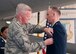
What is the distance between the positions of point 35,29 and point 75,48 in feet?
Answer: 8.88

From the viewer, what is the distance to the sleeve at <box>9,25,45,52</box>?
2.04 m

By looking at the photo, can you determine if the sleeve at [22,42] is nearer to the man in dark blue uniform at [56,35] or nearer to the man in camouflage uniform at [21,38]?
the man in camouflage uniform at [21,38]

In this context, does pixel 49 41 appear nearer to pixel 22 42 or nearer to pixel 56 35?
pixel 56 35

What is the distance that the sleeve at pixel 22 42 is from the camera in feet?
6.69

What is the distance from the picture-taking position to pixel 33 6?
3.70 meters

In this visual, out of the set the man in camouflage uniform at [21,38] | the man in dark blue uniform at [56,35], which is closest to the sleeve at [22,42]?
the man in camouflage uniform at [21,38]

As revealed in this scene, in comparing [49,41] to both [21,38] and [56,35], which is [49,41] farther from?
[21,38]

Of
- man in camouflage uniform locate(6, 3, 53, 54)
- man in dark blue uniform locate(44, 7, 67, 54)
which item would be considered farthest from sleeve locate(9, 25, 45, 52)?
man in dark blue uniform locate(44, 7, 67, 54)

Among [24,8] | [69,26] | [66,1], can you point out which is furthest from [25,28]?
[69,26]

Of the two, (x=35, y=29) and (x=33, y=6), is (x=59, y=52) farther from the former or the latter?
(x=33, y=6)

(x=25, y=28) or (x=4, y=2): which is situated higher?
(x=4, y=2)

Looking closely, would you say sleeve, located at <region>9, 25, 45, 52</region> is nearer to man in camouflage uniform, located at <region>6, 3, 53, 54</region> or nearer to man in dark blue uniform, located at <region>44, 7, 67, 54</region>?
man in camouflage uniform, located at <region>6, 3, 53, 54</region>

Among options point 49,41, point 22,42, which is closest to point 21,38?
point 22,42

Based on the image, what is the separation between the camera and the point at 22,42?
6.68ft
